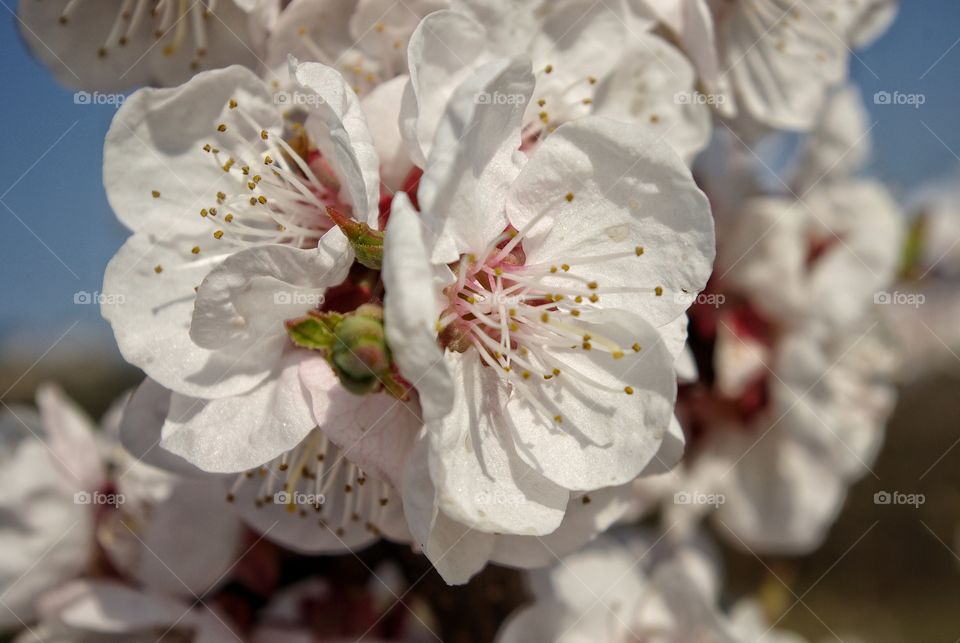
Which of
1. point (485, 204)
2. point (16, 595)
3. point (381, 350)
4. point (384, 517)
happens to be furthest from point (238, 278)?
point (16, 595)

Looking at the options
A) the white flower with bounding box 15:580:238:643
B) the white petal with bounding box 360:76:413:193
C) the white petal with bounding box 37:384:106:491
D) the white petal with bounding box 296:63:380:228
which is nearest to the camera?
the white petal with bounding box 296:63:380:228

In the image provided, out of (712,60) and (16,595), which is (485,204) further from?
(16,595)

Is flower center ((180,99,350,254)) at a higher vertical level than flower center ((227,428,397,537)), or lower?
higher

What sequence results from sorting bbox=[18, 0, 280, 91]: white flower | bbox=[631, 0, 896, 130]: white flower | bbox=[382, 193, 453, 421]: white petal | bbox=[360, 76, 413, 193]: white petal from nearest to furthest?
bbox=[382, 193, 453, 421]: white petal → bbox=[360, 76, 413, 193]: white petal → bbox=[18, 0, 280, 91]: white flower → bbox=[631, 0, 896, 130]: white flower

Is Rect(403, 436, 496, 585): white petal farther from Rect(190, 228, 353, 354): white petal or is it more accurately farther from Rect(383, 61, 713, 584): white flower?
Rect(190, 228, 353, 354): white petal

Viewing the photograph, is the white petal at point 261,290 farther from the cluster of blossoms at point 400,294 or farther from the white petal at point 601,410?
the white petal at point 601,410

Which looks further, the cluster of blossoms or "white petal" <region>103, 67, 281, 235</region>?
"white petal" <region>103, 67, 281, 235</region>

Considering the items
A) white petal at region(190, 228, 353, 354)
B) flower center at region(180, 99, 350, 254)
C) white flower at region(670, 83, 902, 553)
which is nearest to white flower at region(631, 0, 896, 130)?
white flower at region(670, 83, 902, 553)
